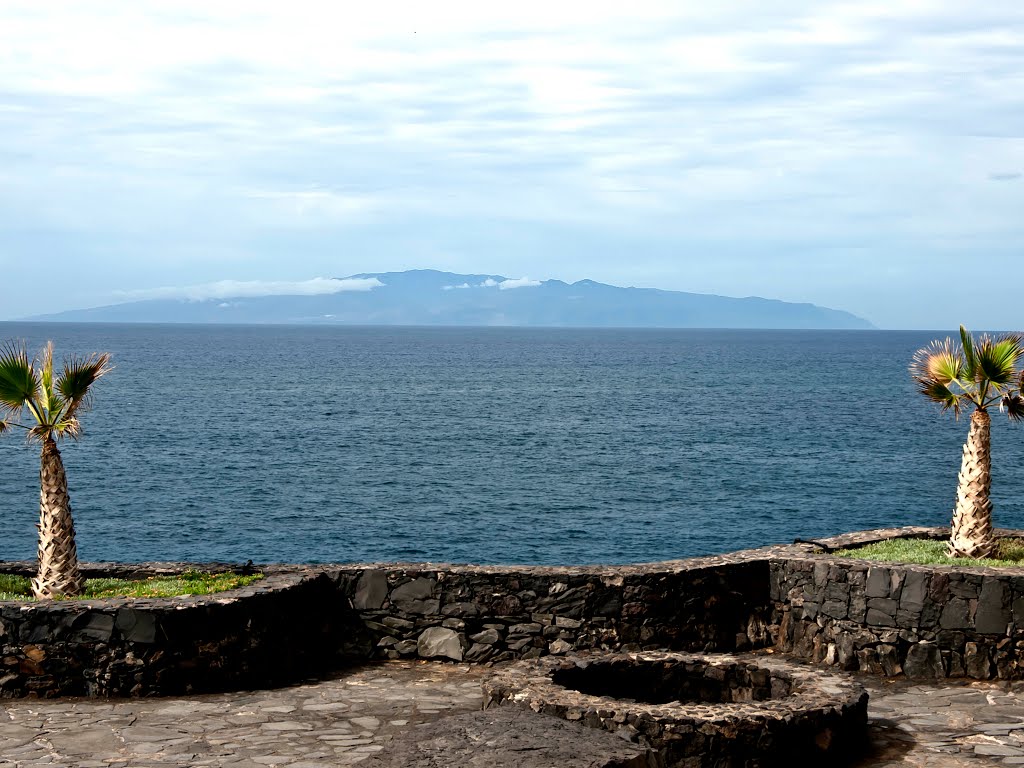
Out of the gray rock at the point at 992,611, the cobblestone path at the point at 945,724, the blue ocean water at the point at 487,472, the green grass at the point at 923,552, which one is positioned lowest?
the blue ocean water at the point at 487,472

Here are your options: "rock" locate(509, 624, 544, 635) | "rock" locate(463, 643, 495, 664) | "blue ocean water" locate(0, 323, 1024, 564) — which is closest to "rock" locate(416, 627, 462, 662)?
"rock" locate(463, 643, 495, 664)

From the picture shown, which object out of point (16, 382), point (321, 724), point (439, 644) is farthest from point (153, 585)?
point (321, 724)

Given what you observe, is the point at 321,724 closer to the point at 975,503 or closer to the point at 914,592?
the point at 914,592

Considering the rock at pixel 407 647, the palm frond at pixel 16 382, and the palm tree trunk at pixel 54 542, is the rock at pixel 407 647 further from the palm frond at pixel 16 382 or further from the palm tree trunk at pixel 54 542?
the palm frond at pixel 16 382

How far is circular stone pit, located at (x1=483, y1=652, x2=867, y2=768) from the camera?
35.1ft

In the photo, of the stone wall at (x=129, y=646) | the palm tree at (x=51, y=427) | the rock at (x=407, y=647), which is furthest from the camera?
the rock at (x=407, y=647)

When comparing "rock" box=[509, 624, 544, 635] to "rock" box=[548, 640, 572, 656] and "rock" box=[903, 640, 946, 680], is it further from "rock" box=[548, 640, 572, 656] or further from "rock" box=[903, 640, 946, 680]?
"rock" box=[903, 640, 946, 680]

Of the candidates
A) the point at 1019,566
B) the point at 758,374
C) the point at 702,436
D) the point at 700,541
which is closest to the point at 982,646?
the point at 1019,566

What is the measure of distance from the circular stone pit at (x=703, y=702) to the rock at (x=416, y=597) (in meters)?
2.76

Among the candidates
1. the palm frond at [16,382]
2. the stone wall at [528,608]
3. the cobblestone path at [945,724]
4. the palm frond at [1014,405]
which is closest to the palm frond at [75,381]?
the palm frond at [16,382]

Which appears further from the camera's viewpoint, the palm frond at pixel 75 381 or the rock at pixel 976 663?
the palm frond at pixel 75 381

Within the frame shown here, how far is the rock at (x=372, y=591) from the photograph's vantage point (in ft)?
50.7

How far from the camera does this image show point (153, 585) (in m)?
15.3

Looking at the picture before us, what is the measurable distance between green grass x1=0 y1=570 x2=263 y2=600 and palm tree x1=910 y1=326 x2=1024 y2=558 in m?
9.79
